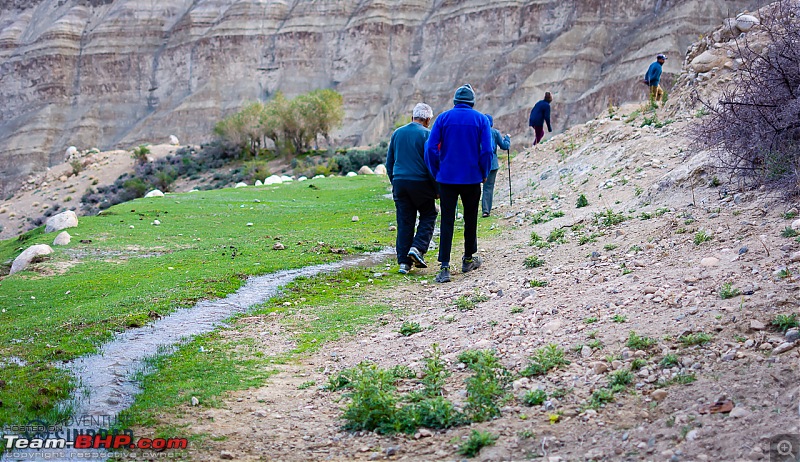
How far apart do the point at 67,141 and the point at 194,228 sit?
254 feet

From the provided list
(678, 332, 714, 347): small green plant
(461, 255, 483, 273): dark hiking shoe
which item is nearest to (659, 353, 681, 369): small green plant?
(678, 332, 714, 347): small green plant

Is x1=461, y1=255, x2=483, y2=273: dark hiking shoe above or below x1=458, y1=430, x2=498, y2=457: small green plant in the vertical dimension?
below

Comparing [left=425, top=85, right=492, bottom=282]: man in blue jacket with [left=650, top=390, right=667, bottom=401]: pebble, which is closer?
[left=650, top=390, right=667, bottom=401]: pebble

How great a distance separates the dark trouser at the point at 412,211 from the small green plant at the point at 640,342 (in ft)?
17.5

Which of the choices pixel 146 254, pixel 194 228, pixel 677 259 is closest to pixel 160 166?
pixel 194 228

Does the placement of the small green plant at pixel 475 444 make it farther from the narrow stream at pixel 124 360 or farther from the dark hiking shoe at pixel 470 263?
the dark hiking shoe at pixel 470 263

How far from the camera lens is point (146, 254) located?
15.3 meters

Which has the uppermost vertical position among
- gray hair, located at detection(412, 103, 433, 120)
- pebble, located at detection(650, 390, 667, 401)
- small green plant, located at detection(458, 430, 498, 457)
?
gray hair, located at detection(412, 103, 433, 120)

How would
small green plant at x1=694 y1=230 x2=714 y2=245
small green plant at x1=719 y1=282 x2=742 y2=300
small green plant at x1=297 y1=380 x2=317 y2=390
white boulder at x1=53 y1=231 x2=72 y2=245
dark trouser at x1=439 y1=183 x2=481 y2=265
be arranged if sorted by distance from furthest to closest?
white boulder at x1=53 y1=231 x2=72 y2=245
dark trouser at x1=439 y1=183 x2=481 y2=265
small green plant at x1=694 y1=230 x2=714 y2=245
small green plant at x1=297 y1=380 x2=317 y2=390
small green plant at x1=719 y1=282 x2=742 y2=300

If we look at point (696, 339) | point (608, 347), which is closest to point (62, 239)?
point (608, 347)

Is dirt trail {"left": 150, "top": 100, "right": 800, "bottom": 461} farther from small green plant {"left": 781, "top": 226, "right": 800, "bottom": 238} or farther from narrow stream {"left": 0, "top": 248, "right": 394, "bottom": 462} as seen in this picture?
narrow stream {"left": 0, "top": 248, "right": 394, "bottom": 462}

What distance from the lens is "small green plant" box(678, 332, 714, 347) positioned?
5172mm

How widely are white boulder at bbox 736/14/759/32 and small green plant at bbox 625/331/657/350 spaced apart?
1526 cm

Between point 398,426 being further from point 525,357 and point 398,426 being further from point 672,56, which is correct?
point 672,56
